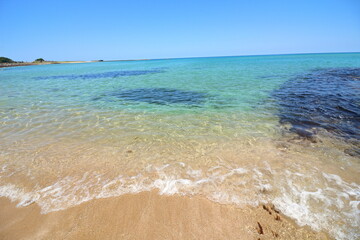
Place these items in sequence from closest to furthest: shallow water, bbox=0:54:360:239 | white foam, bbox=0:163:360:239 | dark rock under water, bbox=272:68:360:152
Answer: white foam, bbox=0:163:360:239 → shallow water, bbox=0:54:360:239 → dark rock under water, bbox=272:68:360:152

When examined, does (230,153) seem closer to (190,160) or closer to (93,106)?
(190,160)

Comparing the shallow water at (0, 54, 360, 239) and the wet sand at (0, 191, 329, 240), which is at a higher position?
the shallow water at (0, 54, 360, 239)

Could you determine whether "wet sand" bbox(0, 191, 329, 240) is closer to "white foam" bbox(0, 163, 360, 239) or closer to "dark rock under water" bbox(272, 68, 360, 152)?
"white foam" bbox(0, 163, 360, 239)

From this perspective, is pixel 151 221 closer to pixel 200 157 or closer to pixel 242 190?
pixel 242 190

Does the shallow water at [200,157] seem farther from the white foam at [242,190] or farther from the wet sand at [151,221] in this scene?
the wet sand at [151,221]

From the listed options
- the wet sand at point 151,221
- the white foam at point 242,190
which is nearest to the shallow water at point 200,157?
the white foam at point 242,190

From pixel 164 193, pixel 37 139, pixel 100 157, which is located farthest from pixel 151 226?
pixel 37 139

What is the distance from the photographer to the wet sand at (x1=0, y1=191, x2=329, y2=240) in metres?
2.67

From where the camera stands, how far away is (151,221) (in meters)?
2.91

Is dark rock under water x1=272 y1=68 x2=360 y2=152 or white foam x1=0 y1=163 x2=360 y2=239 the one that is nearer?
white foam x1=0 y1=163 x2=360 y2=239

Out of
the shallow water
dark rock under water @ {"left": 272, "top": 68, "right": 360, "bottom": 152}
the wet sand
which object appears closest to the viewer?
the wet sand

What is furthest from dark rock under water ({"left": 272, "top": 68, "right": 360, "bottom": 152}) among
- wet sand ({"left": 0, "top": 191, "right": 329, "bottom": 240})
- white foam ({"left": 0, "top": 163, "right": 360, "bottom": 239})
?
wet sand ({"left": 0, "top": 191, "right": 329, "bottom": 240})

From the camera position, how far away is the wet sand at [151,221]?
267 centimetres

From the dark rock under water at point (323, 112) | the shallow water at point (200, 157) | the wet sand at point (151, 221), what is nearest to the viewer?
the wet sand at point (151, 221)
